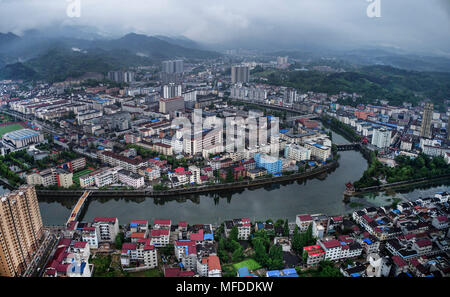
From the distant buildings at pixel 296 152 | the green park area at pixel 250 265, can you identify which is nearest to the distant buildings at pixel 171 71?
the distant buildings at pixel 296 152

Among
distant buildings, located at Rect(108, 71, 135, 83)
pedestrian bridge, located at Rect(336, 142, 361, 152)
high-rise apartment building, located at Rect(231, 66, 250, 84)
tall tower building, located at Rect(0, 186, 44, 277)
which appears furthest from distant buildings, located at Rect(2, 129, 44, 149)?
high-rise apartment building, located at Rect(231, 66, 250, 84)

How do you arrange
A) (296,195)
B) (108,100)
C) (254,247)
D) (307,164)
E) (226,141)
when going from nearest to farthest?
(254,247)
(296,195)
(307,164)
(226,141)
(108,100)

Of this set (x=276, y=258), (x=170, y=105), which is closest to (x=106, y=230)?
(x=276, y=258)

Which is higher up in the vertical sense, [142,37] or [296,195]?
[142,37]

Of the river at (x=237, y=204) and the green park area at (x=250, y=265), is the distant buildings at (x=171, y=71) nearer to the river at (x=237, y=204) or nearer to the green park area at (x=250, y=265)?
the river at (x=237, y=204)

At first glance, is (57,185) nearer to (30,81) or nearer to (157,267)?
(157,267)
